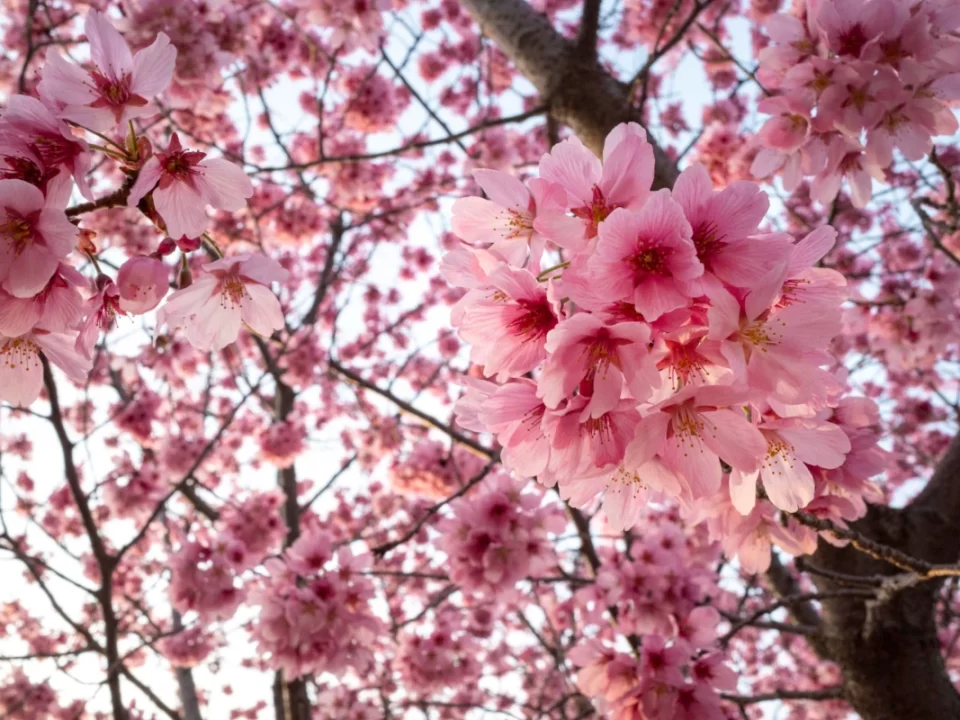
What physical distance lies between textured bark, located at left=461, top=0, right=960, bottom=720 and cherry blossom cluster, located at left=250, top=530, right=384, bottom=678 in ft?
5.44

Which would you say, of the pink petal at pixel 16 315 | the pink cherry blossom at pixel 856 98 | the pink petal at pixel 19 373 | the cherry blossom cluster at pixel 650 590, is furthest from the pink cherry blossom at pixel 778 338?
the cherry blossom cluster at pixel 650 590

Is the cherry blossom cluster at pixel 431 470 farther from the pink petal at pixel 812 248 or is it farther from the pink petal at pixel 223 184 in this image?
the pink petal at pixel 812 248

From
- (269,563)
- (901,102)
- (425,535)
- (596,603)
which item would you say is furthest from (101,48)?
(425,535)

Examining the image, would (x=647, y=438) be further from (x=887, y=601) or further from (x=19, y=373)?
(x=887, y=601)

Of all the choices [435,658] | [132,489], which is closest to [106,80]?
[435,658]

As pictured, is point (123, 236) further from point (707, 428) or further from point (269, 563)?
point (707, 428)

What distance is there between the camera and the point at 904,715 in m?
1.99

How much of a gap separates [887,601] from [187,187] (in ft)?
6.64

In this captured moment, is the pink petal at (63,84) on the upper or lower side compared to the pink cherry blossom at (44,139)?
upper

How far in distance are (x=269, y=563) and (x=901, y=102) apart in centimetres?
271

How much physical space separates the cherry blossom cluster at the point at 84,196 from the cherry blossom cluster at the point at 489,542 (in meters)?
1.52

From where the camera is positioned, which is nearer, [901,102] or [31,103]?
[31,103]

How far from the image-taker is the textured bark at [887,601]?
2.01 metres

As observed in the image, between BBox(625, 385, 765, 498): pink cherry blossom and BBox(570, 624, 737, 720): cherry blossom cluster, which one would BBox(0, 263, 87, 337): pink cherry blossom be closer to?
BBox(625, 385, 765, 498): pink cherry blossom
